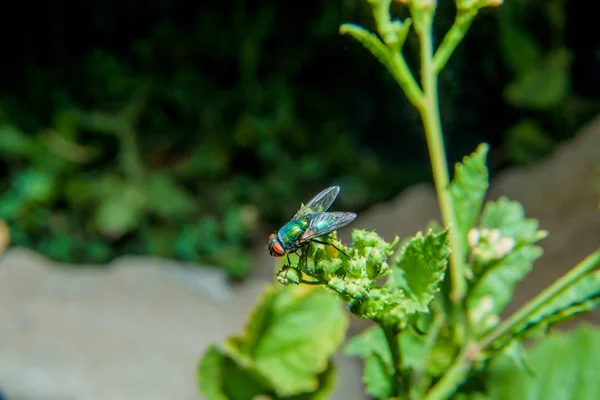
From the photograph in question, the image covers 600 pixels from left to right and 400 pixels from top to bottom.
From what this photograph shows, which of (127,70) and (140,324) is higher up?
(127,70)

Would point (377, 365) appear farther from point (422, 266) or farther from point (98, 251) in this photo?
point (98, 251)

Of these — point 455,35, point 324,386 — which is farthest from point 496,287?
point 324,386

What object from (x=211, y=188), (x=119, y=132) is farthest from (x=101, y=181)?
(x=211, y=188)

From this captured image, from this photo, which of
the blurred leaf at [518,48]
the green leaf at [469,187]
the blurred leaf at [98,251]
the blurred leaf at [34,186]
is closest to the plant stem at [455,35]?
the green leaf at [469,187]

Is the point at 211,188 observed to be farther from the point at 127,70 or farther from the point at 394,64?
the point at 394,64

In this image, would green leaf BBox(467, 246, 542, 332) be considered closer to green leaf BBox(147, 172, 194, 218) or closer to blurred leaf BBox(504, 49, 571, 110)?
blurred leaf BBox(504, 49, 571, 110)

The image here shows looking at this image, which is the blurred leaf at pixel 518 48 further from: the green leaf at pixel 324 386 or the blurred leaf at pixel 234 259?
the green leaf at pixel 324 386
